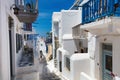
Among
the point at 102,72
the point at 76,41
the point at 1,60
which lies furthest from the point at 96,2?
the point at 76,41

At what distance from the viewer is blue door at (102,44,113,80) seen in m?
8.05

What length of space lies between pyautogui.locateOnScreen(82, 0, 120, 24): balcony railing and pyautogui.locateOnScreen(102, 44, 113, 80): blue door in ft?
5.11

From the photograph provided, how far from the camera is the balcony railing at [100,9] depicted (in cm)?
575

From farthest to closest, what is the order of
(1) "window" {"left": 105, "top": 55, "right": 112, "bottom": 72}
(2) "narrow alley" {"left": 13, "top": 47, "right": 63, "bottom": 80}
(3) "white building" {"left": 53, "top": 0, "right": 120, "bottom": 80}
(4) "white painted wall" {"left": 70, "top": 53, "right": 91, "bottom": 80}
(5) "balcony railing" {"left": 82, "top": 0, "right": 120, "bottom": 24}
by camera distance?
1. (4) "white painted wall" {"left": 70, "top": 53, "right": 91, "bottom": 80}
2. (2) "narrow alley" {"left": 13, "top": 47, "right": 63, "bottom": 80}
3. (1) "window" {"left": 105, "top": 55, "right": 112, "bottom": 72}
4. (3) "white building" {"left": 53, "top": 0, "right": 120, "bottom": 80}
5. (5) "balcony railing" {"left": 82, "top": 0, "right": 120, "bottom": 24}

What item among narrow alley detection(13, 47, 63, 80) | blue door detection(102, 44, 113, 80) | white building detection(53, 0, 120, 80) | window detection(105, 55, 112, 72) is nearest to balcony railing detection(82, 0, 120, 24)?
white building detection(53, 0, 120, 80)

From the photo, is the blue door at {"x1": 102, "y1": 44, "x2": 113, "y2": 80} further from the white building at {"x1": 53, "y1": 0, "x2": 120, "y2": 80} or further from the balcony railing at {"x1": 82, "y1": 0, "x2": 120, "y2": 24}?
the balcony railing at {"x1": 82, "y1": 0, "x2": 120, "y2": 24}

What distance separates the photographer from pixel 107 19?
5.79 metres

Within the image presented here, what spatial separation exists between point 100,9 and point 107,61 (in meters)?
2.70

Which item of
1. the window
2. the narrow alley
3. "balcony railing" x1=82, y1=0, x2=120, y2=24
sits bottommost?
the narrow alley

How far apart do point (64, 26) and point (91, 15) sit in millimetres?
12162

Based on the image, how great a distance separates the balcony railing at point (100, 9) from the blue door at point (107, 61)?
1.56 metres

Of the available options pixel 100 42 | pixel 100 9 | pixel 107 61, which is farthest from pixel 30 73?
pixel 100 9

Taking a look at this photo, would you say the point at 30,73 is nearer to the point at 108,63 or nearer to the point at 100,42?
the point at 100,42

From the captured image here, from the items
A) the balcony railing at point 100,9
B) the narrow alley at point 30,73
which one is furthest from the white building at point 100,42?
the narrow alley at point 30,73
